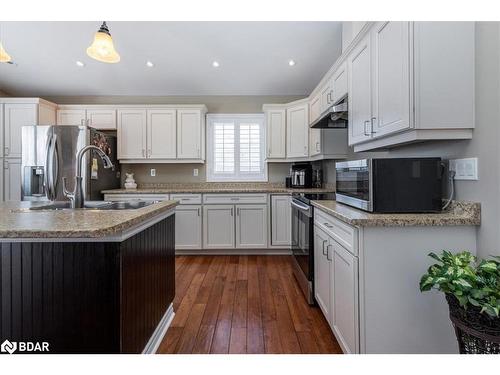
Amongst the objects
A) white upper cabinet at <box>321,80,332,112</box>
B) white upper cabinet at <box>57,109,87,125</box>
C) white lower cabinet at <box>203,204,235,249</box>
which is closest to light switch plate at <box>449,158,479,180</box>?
white upper cabinet at <box>321,80,332,112</box>

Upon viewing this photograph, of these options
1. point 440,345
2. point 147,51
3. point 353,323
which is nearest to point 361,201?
point 353,323

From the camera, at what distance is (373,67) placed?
1.82 m

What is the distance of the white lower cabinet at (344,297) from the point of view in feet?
4.67

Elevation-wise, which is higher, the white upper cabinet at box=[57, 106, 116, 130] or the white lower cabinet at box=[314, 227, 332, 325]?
the white upper cabinet at box=[57, 106, 116, 130]

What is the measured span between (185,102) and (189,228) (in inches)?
79.0

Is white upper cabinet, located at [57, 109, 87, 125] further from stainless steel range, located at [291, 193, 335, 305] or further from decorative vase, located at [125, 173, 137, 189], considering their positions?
stainless steel range, located at [291, 193, 335, 305]

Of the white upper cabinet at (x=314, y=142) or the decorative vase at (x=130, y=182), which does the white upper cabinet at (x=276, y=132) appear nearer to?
the white upper cabinet at (x=314, y=142)

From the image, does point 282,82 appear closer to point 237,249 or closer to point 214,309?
point 237,249

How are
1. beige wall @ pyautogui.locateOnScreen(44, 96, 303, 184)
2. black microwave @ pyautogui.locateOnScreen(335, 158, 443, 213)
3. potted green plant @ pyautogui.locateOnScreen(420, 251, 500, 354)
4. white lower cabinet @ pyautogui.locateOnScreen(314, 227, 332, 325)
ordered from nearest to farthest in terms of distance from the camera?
potted green plant @ pyautogui.locateOnScreen(420, 251, 500, 354) → black microwave @ pyautogui.locateOnScreen(335, 158, 443, 213) → white lower cabinet @ pyautogui.locateOnScreen(314, 227, 332, 325) → beige wall @ pyautogui.locateOnScreen(44, 96, 303, 184)

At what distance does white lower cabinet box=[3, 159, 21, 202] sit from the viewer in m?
3.81

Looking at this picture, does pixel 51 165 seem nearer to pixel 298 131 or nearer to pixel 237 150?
pixel 237 150

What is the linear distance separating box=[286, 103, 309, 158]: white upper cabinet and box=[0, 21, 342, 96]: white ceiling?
1.69 feet

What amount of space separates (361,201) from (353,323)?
0.68 metres

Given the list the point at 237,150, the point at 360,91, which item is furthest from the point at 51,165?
the point at 360,91
